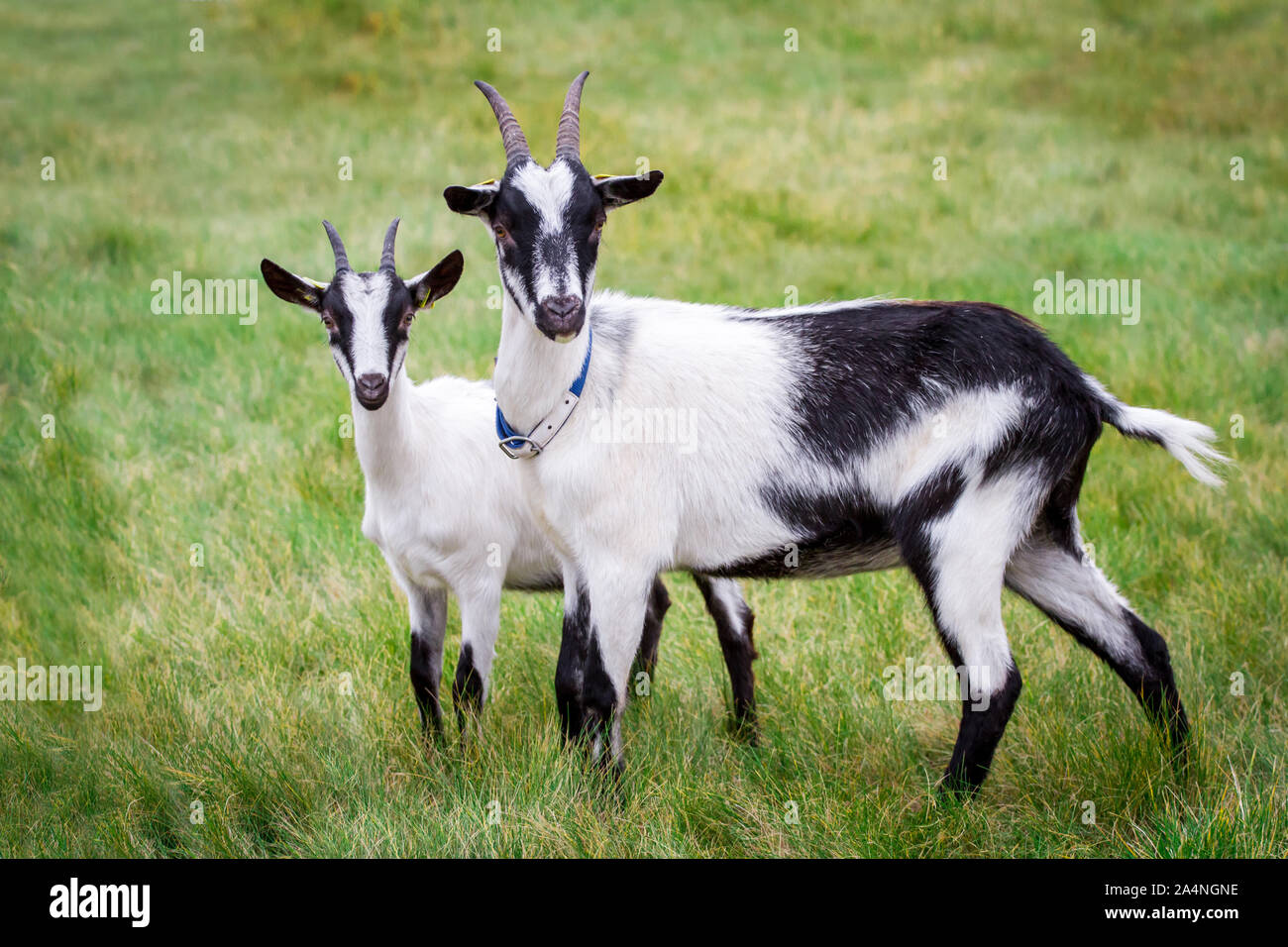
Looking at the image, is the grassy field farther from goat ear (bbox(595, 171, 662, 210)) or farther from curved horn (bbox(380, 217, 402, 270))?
goat ear (bbox(595, 171, 662, 210))

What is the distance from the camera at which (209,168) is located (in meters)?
13.1

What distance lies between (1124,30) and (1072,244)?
7442mm

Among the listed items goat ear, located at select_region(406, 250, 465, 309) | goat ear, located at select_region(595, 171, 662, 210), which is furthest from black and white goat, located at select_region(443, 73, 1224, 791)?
goat ear, located at select_region(406, 250, 465, 309)

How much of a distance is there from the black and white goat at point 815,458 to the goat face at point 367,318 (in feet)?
1.52

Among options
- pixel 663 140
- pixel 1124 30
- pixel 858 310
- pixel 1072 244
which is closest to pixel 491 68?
pixel 663 140

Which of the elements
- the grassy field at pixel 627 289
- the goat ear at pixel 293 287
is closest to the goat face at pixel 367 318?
the goat ear at pixel 293 287

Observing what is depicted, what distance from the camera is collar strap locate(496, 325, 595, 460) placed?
4496 mm

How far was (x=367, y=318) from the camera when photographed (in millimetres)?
4648

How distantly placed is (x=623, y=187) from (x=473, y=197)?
0.54m

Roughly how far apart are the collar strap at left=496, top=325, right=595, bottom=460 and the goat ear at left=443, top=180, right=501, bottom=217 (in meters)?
0.61

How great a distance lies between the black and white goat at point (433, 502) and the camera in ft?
15.5

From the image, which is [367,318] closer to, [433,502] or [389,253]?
[389,253]

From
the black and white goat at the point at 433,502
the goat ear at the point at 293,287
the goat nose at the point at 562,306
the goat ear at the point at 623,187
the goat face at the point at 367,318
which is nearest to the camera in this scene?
the goat nose at the point at 562,306

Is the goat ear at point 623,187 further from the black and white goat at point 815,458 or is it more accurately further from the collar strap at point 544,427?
the collar strap at point 544,427
